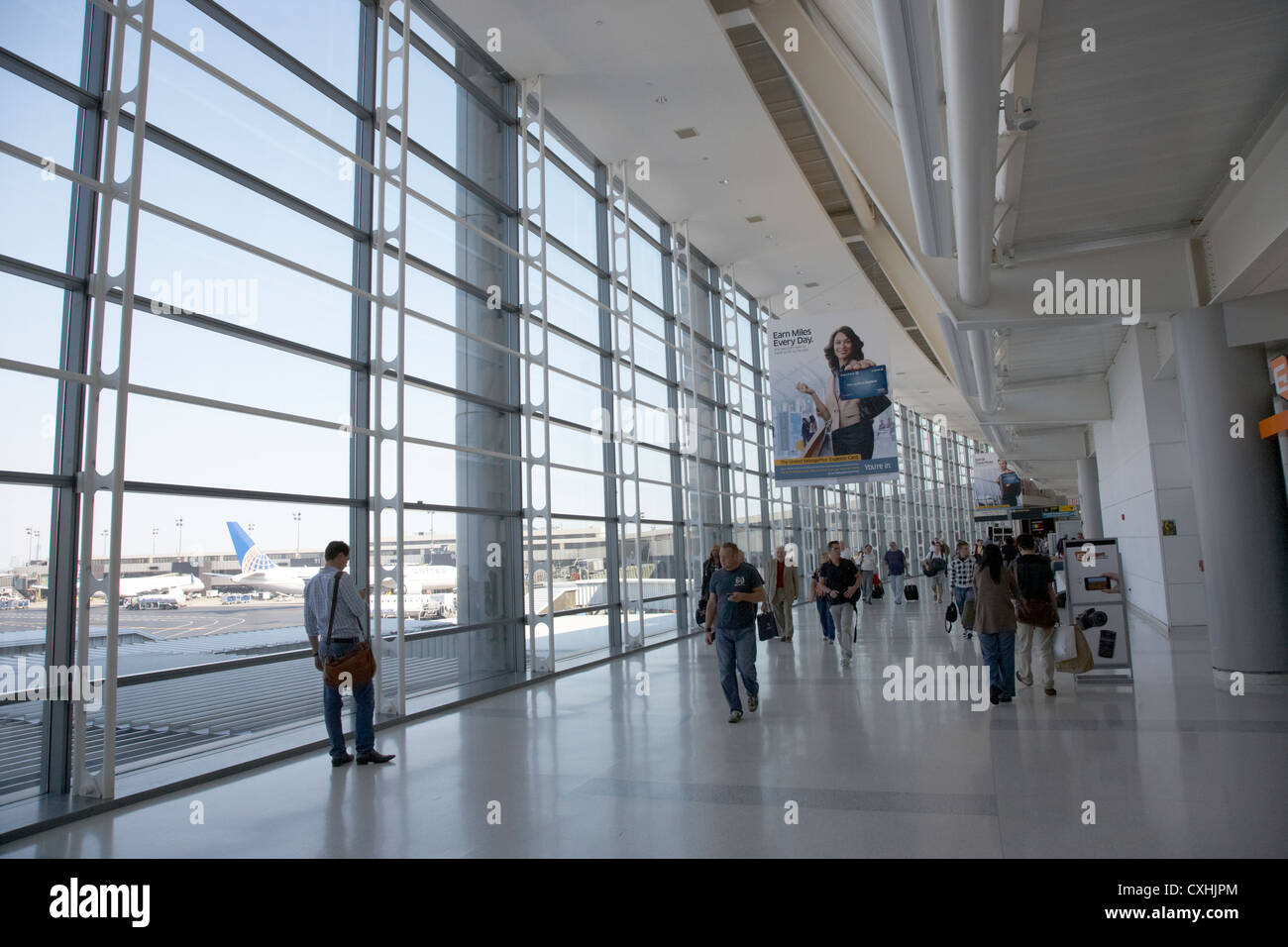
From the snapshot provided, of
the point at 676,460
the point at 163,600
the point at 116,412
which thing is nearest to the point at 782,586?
the point at 676,460

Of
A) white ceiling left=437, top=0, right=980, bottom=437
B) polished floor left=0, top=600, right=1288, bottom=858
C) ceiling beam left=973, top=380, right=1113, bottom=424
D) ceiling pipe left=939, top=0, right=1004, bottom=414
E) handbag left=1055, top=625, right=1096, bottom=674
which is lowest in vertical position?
polished floor left=0, top=600, right=1288, bottom=858

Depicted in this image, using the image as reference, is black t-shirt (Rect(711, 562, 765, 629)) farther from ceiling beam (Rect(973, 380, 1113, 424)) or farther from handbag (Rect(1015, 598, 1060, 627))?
ceiling beam (Rect(973, 380, 1113, 424))

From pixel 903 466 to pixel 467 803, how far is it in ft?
120

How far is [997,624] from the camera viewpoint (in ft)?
26.9

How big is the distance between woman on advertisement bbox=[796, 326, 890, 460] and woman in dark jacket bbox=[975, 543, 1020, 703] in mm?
5986

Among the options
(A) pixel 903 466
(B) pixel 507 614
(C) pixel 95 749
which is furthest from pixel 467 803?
(A) pixel 903 466

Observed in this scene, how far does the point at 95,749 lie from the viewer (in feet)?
23.1

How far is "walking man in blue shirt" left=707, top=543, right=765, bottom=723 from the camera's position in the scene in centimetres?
789

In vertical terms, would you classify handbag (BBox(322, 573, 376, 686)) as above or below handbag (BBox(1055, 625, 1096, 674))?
above

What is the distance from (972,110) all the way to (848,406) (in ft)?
31.4

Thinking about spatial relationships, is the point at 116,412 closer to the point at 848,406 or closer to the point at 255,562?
the point at 255,562

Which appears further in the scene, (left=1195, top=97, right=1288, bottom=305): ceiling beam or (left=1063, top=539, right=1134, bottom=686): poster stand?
(left=1063, top=539, right=1134, bottom=686): poster stand

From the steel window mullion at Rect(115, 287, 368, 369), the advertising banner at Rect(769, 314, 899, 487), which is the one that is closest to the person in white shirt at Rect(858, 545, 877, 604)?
the advertising banner at Rect(769, 314, 899, 487)

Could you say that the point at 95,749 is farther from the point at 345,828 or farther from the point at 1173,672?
the point at 1173,672
